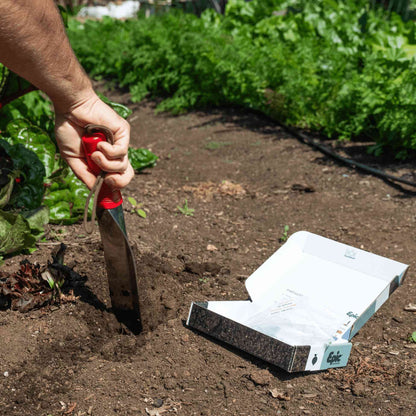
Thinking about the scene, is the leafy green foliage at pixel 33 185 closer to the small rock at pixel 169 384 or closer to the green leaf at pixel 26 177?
the green leaf at pixel 26 177

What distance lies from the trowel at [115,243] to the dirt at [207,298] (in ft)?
0.29

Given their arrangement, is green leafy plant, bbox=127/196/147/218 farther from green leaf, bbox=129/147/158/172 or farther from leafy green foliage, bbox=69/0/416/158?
leafy green foliage, bbox=69/0/416/158

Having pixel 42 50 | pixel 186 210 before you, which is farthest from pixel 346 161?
pixel 42 50

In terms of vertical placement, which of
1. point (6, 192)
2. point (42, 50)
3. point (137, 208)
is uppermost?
point (42, 50)

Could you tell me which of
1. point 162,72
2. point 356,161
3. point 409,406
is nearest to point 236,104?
point 162,72

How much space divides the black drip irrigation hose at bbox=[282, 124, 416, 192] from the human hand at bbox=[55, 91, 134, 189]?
2143 millimetres

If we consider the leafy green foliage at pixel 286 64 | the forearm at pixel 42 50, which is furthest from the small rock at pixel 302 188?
the forearm at pixel 42 50

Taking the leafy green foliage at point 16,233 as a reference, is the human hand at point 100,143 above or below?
above

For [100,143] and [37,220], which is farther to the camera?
[37,220]

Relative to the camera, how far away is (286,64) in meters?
4.43

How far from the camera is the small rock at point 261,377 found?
1.89 metres

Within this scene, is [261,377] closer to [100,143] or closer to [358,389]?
[358,389]

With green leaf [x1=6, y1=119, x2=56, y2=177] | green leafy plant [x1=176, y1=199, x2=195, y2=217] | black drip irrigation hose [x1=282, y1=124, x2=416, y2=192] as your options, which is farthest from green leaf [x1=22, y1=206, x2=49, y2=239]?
black drip irrigation hose [x1=282, y1=124, x2=416, y2=192]

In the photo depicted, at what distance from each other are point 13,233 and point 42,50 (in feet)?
3.52
